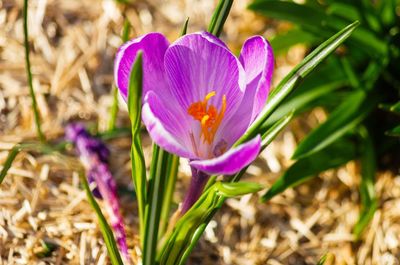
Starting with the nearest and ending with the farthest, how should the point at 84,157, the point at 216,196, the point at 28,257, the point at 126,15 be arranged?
the point at 216,196 → the point at 28,257 → the point at 84,157 → the point at 126,15

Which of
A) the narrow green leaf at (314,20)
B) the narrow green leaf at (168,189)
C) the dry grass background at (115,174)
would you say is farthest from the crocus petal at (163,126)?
the narrow green leaf at (314,20)

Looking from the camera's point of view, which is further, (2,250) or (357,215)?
(357,215)

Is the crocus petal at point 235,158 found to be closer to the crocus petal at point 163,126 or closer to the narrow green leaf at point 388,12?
the crocus petal at point 163,126

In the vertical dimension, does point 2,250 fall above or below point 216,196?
below

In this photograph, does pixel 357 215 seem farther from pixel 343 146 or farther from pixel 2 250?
pixel 2 250

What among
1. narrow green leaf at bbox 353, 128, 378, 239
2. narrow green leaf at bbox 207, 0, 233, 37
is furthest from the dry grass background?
narrow green leaf at bbox 207, 0, 233, 37

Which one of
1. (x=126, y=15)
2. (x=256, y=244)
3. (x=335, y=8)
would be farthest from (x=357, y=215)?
(x=126, y=15)

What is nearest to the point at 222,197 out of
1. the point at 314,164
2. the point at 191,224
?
the point at 191,224
